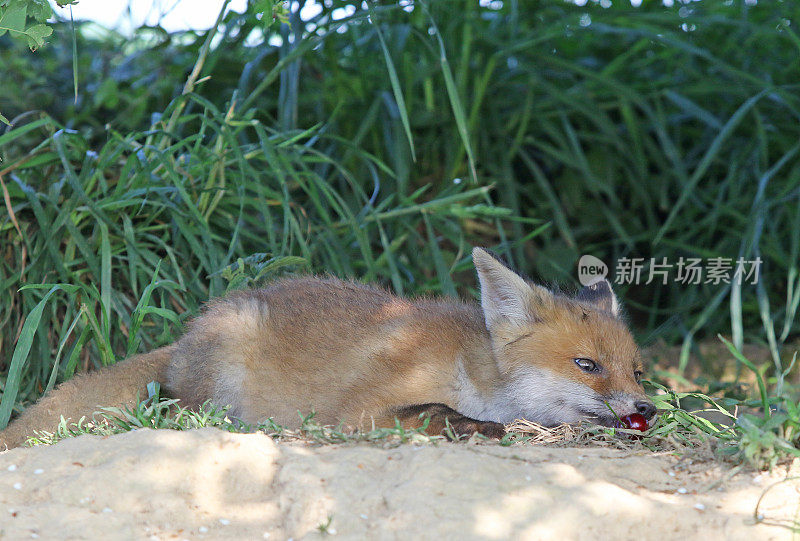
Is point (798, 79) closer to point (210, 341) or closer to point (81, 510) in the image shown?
point (210, 341)

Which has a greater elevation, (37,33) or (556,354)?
(37,33)

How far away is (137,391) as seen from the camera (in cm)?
321

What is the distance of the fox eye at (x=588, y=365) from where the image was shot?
306cm

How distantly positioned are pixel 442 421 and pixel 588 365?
63 centimetres

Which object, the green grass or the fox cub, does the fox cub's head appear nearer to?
the fox cub

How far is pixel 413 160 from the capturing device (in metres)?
5.04

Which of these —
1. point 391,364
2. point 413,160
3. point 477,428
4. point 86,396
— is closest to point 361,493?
point 477,428

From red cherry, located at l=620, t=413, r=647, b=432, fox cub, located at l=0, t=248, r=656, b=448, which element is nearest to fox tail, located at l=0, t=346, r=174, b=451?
fox cub, located at l=0, t=248, r=656, b=448

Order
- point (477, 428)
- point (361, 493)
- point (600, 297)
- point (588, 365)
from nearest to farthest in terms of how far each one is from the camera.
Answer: point (361, 493), point (477, 428), point (588, 365), point (600, 297)

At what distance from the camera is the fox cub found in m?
3.04

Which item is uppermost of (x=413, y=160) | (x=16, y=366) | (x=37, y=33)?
(x=37, y=33)

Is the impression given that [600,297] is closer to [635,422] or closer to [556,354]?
[556,354]

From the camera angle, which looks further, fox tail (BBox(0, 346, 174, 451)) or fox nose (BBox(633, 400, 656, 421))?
fox tail (BBox(0, 346, 174, 451))

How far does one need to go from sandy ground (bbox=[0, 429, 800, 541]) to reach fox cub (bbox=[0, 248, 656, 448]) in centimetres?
57
